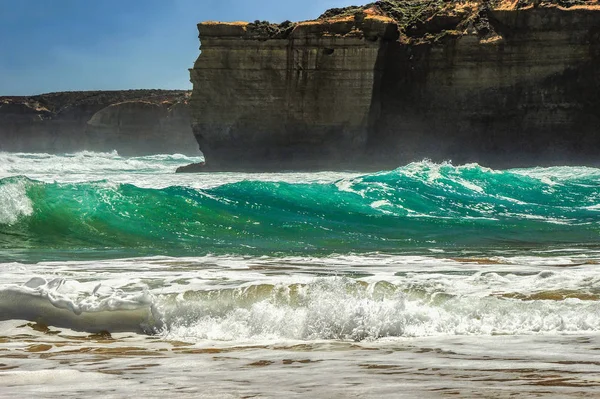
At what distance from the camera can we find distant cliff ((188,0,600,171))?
114ft

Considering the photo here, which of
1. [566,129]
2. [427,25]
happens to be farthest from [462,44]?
Answer: [566,129]

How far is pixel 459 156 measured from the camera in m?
36.0

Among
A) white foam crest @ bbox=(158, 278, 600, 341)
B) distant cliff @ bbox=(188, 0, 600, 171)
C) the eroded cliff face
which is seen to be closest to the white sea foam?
white foam crest @ bbox=(158, 278, 600, 341)

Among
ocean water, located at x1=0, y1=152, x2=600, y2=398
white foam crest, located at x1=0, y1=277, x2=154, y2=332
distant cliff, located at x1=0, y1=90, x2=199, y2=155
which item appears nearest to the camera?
ocean water, located at x1=0, y1=152, x2=600, y2=398

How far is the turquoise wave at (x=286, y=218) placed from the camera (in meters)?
13.4

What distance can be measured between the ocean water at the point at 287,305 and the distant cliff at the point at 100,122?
61753mm

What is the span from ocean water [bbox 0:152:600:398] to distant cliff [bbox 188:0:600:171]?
63.7ft

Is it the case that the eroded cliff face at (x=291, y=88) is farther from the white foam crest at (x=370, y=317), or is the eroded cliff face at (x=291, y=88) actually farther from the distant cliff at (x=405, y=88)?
the white foam crest at (x=370, y=317)

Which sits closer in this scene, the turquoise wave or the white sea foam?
the white sea foam

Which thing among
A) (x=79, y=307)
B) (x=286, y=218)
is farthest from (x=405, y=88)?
(x=79, y=307)

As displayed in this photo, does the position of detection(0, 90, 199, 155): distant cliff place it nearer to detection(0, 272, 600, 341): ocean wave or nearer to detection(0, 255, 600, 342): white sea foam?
detection(0, 255, 600, 342): white sea foam

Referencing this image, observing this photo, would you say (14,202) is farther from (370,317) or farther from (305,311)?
(370,317)

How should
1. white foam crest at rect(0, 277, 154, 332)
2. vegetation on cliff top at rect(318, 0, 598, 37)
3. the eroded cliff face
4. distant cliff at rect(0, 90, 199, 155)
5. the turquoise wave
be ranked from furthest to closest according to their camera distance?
1. distant cliff at rect(0, 90, 199, 155)
2. the eroded cliff face
3. vegetation on cliff top at rect(318, 0, 598, 37)
4. the turquoise wave
5. white foam crest at rect(0, 277, 154, 332)

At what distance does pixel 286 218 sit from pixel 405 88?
21134 mm
